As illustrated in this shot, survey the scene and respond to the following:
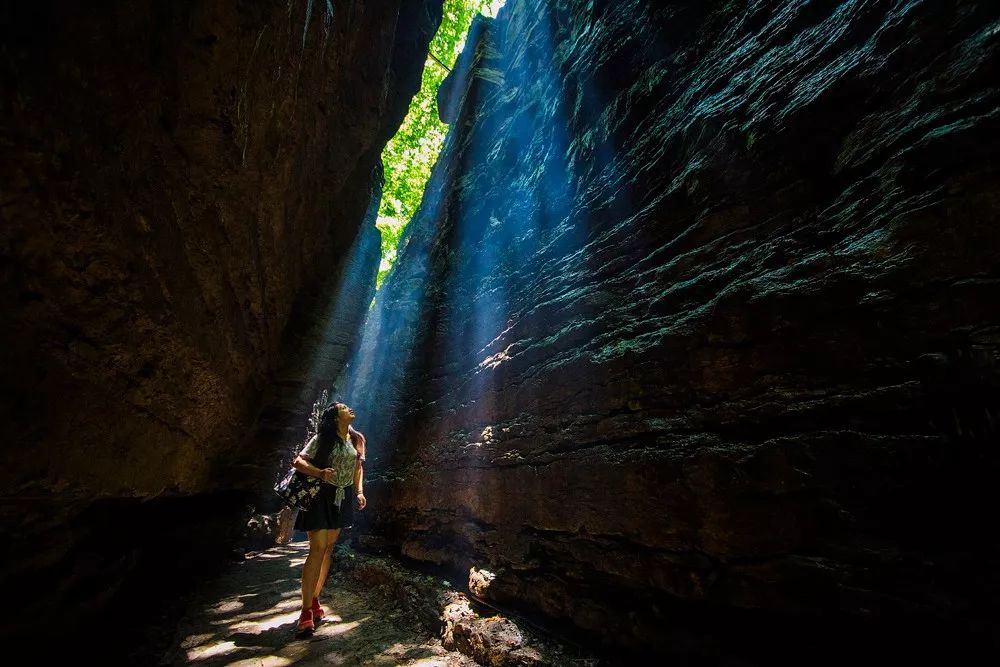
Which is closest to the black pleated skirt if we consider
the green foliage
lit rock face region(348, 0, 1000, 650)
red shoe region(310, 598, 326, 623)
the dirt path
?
red shoe region(310, 598, 326, 623)

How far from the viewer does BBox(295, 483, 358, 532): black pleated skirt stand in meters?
3.81

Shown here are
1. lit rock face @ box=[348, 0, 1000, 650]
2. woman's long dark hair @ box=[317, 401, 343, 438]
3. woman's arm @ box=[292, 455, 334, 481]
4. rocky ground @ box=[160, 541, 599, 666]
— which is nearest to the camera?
lit rock face @ box=[348, 0, 1000, 650]

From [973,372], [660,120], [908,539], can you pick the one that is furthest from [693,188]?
[908,539]

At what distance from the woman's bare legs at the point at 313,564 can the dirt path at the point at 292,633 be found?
1.09ft

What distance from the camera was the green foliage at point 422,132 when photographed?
48.9ft

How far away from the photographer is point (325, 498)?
3936 millimetres

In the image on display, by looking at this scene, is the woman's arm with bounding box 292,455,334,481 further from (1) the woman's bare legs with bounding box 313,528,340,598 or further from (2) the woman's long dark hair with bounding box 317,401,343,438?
(1) the woman's bare legs with bounding box 313,528,340,598

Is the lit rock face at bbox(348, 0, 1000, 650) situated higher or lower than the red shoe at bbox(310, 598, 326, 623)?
higher

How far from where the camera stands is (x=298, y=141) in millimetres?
3596

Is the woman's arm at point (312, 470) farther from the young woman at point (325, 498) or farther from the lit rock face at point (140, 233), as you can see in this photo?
the lit rock face at point (140, 233)

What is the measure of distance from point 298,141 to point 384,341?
20.8 ft

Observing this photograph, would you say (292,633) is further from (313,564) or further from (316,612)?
(313,564)

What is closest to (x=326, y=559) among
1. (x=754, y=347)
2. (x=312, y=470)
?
(x=312, y=470)

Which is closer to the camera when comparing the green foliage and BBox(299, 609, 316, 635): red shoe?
BBox(299, 609, 316, 635): red shoe
